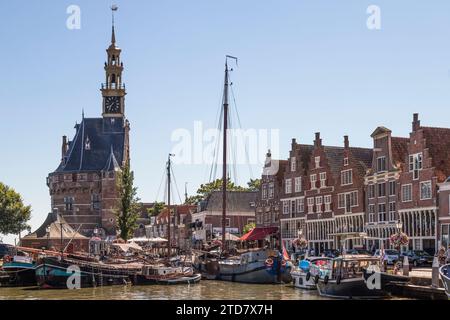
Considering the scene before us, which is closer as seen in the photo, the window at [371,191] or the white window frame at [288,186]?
the window at [371,191]

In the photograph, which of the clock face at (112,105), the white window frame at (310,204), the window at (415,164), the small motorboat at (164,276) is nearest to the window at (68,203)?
the clock face at (112,105)

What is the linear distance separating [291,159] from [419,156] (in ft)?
86.9

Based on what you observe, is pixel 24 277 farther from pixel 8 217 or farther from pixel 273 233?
pixel 8 217

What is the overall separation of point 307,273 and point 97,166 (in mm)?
79346

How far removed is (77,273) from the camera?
59281 mm

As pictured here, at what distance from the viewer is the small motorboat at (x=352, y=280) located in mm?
41969

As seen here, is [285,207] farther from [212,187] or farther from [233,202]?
[212,187]

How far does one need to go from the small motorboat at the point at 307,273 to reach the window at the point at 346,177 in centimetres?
2540

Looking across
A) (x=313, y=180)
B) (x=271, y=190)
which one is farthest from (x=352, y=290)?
(x=271, y=190)

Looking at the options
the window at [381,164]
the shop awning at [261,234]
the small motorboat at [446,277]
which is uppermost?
the window at [381,164]

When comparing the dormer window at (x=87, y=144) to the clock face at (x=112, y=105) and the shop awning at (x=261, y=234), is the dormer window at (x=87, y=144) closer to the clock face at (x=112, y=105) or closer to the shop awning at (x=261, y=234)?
the clock face at (x=112, y=105)

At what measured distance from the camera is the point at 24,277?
61969 millimetres

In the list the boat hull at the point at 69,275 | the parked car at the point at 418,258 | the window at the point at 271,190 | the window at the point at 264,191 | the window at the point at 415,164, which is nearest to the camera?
the parked car at the point at 418,258
